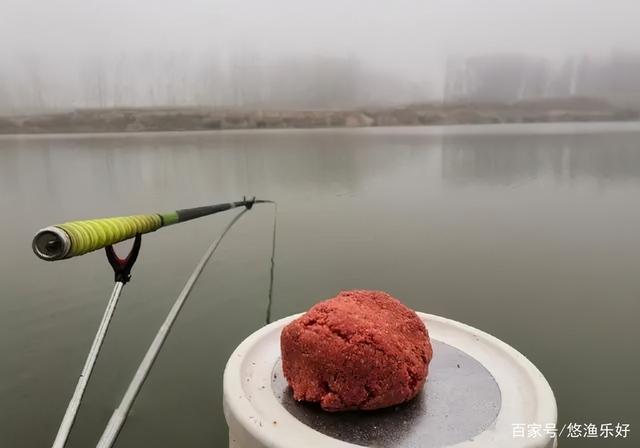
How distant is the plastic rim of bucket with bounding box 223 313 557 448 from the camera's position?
1.16 meters

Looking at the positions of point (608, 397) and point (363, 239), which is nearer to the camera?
point (608, 397)

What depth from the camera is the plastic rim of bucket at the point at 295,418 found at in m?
1.16

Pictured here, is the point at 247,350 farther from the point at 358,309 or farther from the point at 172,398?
the point at 172,398

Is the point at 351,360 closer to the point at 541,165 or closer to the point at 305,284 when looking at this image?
the point at 305,284

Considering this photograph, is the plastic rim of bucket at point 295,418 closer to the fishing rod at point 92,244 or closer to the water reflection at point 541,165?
the fishing rod at point 92,244

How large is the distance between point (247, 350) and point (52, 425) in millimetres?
1380

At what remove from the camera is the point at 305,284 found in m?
4.24

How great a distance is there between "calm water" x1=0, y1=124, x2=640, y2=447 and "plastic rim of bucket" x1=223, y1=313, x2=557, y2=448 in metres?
0.88

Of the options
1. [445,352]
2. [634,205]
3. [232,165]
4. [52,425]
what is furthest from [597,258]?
[232,165]

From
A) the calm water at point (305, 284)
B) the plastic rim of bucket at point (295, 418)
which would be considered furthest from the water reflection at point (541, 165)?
the plastic rim of bucket at point (295, 418)

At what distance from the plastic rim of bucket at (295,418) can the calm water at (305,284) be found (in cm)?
88

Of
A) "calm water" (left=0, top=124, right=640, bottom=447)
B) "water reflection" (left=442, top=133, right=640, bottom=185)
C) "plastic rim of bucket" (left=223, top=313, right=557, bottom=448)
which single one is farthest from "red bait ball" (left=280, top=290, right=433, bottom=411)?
"water reflection" (left=442, top=133, right=640, bottom=185)

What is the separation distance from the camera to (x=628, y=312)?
11.5 ft

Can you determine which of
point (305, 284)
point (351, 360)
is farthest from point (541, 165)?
point (351, 360)
